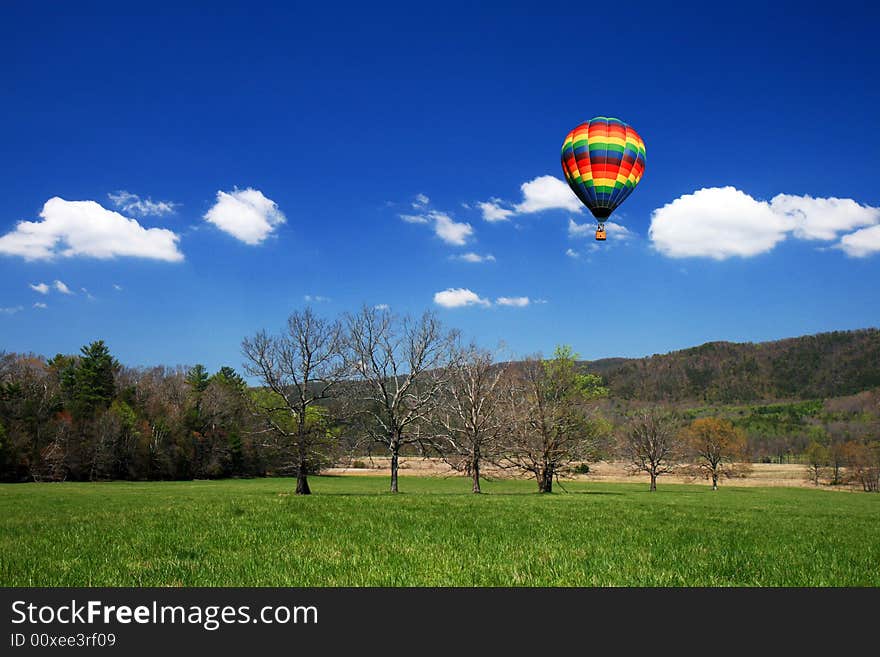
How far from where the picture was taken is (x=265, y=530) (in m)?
12.4

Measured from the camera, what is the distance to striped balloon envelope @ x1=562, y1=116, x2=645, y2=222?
36000mm

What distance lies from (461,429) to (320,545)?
3075 centimetres

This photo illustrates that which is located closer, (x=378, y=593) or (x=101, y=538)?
(x=378, y=593)

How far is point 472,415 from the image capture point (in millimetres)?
39906

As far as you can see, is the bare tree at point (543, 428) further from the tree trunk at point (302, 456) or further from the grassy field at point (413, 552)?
the grassy field at point (413, 552)

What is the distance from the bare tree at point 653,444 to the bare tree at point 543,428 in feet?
81.3

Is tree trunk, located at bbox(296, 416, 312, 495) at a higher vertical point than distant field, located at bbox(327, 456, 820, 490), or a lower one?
higher

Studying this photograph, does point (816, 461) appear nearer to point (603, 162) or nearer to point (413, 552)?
point (603, 162)

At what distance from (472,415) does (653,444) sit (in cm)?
3666

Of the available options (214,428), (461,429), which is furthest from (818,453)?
(214,428)

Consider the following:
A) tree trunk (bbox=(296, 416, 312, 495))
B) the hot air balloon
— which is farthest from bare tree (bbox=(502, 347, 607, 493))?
tree trunk (bbox=(296, 416, 312, 495))

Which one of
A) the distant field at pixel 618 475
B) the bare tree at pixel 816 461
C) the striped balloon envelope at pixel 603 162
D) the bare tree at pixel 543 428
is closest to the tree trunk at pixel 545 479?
the bare tree at pixel 543 428

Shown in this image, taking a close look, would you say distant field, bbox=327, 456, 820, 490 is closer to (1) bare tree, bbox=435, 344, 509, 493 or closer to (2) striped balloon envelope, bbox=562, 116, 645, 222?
(1) bare tree, bbox=435, 344, 509, 493

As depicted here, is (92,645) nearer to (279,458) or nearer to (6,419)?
(6,419)
